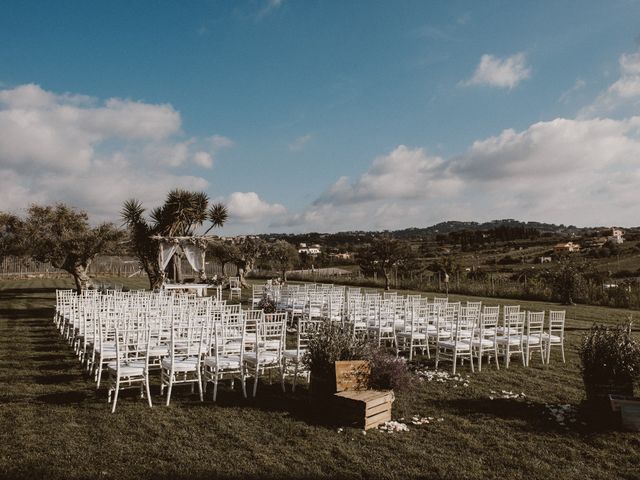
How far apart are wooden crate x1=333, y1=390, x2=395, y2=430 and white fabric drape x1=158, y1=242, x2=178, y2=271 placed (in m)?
19.5

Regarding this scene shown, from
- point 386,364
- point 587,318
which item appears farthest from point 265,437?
point 587,318

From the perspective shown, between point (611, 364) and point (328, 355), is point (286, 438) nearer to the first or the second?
point (328, 355)

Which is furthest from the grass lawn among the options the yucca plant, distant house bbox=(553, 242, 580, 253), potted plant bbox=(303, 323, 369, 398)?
distant house bbox=(553, 242, 580, 253)

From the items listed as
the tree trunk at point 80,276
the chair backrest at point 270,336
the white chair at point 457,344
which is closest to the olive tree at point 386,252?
the tree trunk at point 80,276

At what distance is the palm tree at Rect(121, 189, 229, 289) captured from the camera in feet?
81.0

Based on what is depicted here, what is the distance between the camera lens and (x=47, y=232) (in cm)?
2306

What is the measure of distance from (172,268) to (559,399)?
2483cm

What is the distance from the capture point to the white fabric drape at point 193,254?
25281 mm

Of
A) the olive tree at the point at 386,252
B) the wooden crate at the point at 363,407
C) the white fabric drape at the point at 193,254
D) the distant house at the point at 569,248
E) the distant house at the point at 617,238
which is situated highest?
the distant house at the point at 617,238

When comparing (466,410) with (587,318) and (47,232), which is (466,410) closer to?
(587,318)

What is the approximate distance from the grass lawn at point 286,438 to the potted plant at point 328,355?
37 cm

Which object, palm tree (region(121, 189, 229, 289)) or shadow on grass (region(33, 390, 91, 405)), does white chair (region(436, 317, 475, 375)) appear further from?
palm tree (region(121, 189, 229, 289))

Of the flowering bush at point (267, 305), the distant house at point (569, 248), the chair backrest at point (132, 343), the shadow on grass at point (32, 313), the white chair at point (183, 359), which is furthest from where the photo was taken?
the distant house at point (569, 248)

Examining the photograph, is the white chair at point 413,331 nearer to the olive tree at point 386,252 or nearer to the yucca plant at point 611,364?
the yucca plant at point 611,364
